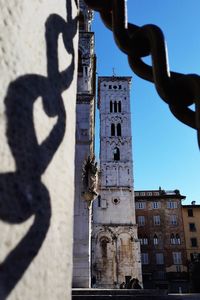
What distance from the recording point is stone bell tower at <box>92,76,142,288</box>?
1544 inches

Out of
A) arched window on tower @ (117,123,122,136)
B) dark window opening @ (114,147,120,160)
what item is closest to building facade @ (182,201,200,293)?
dark window opening @ (114,147,120,160)

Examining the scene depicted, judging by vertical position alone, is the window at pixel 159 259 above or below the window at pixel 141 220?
below

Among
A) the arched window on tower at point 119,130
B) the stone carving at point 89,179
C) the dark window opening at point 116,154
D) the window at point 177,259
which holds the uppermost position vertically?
the arched window on tower at point 119,130

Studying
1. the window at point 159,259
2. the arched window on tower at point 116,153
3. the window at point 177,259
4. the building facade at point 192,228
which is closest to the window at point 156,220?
the building facade at point 192,228

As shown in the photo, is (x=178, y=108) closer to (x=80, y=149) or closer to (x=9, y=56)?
(x=9, y=56)

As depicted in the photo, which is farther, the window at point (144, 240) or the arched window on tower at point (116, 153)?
the window at point (144, 240)

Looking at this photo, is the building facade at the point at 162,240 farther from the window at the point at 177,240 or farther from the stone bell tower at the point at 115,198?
the stone bell tower at the point at 115,198

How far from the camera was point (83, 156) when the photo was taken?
12719 mm

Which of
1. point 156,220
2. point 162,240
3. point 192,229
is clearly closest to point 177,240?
point 162,240

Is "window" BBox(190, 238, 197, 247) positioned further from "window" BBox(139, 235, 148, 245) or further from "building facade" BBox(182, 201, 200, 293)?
"window" BBox(139, 235, 148, 245)

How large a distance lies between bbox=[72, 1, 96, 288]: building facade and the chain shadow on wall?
1059 cm

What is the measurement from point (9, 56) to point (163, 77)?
495 mm

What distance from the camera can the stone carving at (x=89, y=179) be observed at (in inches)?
456

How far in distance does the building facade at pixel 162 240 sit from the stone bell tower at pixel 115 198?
315 inches
